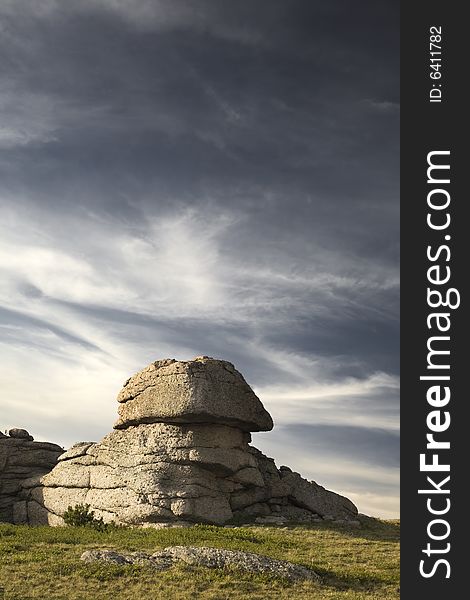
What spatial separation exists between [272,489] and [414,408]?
119 feet

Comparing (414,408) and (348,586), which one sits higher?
(414,408)

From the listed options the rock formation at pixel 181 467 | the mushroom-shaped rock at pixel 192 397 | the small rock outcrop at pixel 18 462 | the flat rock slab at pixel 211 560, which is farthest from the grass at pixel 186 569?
the small rock outcrop at pixel 18 462

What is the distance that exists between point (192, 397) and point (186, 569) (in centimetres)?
2332

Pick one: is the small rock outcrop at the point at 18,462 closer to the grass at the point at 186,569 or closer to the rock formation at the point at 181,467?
the rock formation at the point at 181,467

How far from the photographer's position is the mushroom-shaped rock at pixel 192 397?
51287 millimetres

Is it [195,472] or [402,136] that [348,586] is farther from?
[195,472]

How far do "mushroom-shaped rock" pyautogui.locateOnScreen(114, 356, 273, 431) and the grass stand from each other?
9667 millimetres

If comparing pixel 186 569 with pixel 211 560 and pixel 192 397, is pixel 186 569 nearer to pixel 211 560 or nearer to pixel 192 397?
pixel 211 560

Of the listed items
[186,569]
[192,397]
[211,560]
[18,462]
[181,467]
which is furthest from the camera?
[18,462]

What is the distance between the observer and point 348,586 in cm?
2933

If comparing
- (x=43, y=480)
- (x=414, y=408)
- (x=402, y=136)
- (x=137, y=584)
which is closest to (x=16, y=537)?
(x=137, y=584)

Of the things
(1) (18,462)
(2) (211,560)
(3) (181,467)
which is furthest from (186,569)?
(1) (18,462)

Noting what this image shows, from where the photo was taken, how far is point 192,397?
51156 mm

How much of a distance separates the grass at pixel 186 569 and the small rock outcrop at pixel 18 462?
66.5ft
